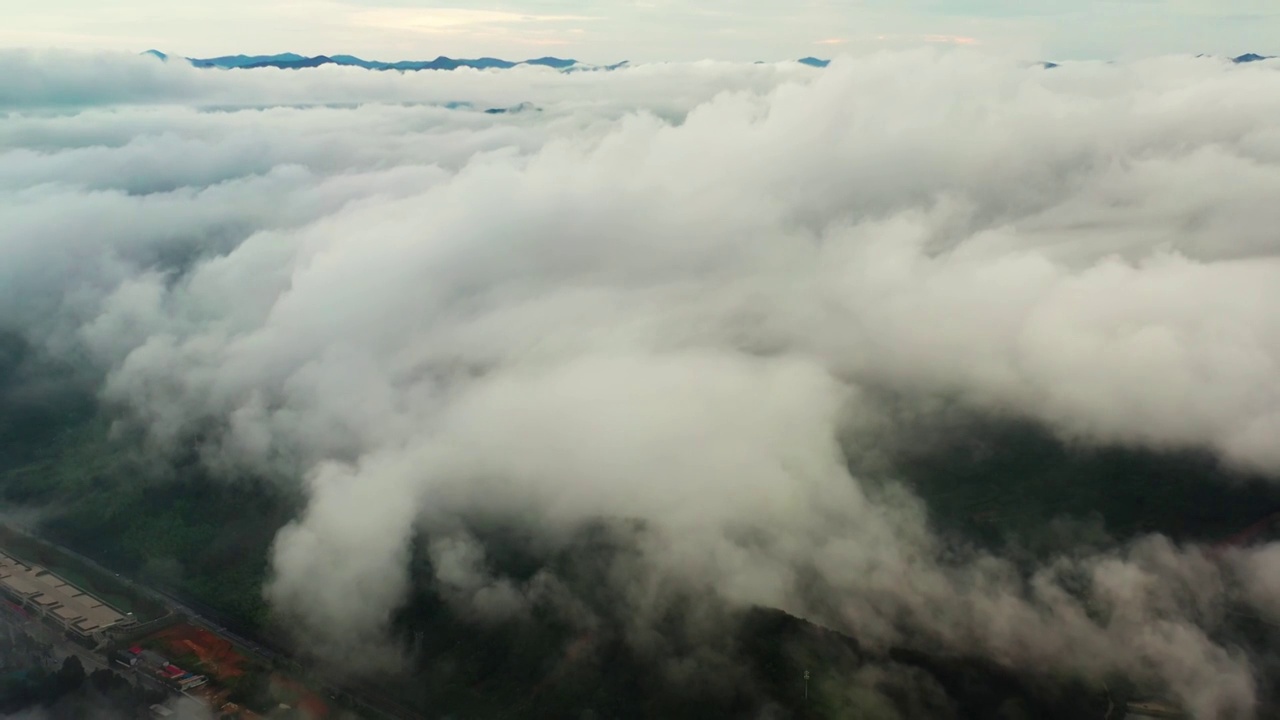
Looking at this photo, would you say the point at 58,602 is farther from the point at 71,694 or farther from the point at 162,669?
the point at 71,694

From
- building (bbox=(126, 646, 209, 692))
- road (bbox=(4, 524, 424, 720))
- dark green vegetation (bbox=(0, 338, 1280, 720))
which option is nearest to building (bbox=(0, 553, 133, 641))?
road (bbox=(4, 524, 424, 720))

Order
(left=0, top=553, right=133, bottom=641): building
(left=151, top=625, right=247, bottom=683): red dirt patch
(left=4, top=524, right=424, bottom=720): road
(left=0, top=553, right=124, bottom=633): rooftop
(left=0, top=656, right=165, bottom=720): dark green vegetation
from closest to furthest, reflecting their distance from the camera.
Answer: (left=0, top=656, right=165, bottom=720): dark green vegetation, (left=4, top=524, right=424, bottom=720): road, (left=151, top=625, right=247, bottom=683): red dirt patch, (left=0, top=553, right=133, bottom=641): building, (left=0, top=553, right=124, bottom=633): rooftop

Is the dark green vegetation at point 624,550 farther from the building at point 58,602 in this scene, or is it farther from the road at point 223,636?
the building at point 58,602

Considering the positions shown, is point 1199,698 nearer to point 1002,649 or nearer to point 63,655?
point 1002,649

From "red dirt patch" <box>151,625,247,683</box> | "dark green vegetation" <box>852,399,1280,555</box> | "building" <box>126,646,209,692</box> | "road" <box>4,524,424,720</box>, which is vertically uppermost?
"dark green vegetation" <box>852,399,1280,555</box>

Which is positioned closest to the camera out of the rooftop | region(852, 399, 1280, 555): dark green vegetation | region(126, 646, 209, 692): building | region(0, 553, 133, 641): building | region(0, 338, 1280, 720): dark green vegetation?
region(0, 338, 1280, 720): dark green vegetation

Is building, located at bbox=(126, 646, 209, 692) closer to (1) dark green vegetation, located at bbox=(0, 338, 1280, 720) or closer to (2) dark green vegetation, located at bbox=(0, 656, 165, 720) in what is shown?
(2) dark green vegetation, located at bbox=(0, 656, 165, 720)

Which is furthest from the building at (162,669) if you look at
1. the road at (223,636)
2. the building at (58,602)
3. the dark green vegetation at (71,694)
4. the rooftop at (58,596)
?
the rooftop at (58,596)

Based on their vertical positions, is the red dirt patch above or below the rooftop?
below
